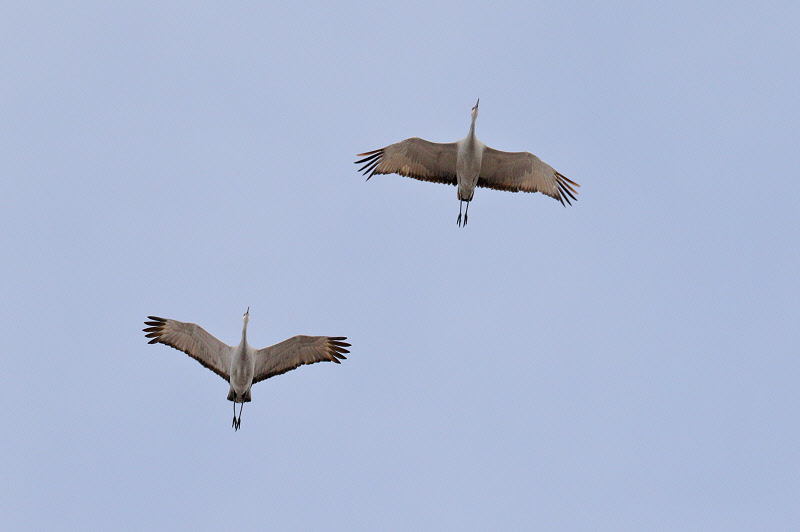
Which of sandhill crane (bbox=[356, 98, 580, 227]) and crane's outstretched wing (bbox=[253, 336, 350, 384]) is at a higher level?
sandhill crane (bbox=[356, 98, 580, 227])

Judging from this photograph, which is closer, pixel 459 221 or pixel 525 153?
pixel 525 153

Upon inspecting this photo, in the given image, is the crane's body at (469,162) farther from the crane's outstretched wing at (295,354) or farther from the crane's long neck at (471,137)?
the crane's outstretched wing at (295,354)

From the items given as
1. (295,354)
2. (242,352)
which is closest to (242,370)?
(242,352)

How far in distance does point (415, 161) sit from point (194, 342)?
7.23m

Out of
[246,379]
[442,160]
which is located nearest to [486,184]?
[442,160]

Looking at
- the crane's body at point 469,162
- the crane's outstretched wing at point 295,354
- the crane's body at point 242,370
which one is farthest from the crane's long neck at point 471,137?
the crane's body at point 242,370

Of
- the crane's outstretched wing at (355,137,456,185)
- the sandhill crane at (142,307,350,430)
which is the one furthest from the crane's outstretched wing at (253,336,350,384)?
the crane's outstretched wing at (355,137,456,185)

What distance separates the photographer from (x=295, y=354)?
23312 mm

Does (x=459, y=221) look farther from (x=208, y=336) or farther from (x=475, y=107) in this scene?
(x=208, y=336)

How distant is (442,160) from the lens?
79.0ft

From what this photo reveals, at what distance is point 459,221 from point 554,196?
9.44 feet

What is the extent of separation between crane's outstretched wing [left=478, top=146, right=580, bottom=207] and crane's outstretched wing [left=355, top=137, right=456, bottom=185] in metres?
0.91

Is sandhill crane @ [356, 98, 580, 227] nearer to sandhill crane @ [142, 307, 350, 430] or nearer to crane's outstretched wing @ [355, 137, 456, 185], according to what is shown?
crane's outstretched wing @ [355, 137, 456, 185]

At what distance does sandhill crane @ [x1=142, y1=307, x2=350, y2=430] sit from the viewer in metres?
22.6
